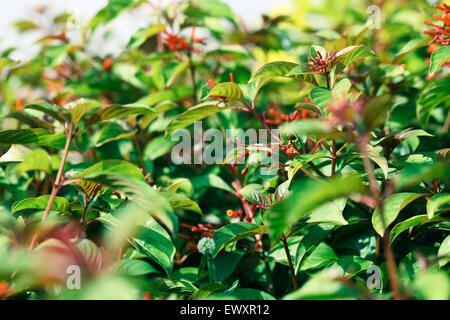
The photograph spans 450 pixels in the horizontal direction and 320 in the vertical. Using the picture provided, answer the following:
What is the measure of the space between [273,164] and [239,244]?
298mm

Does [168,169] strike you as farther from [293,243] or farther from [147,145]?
[293,243]

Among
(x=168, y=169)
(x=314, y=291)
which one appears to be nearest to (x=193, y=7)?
(x=168, y=169)

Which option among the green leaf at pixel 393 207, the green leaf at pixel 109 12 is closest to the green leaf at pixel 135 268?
the green leaf at pixel 393 207

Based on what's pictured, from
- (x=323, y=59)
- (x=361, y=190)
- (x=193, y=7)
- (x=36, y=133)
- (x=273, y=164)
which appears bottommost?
(x=361, y=190)

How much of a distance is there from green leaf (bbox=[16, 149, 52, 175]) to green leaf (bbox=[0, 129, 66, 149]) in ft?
0.66

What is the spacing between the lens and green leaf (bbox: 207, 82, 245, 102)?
1033 millimetres

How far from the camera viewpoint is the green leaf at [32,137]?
1.02 meters

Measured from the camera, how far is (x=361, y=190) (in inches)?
26.9

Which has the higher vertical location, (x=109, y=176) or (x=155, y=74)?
(x=155, y=74)

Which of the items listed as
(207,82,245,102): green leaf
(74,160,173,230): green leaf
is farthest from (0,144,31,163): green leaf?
(207,82,245,102): green leaf
